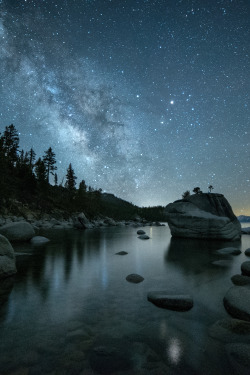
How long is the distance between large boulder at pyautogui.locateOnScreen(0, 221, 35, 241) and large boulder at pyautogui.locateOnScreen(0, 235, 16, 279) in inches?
355

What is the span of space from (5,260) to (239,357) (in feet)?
21.3

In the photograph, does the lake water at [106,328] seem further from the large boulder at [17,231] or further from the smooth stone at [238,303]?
the large boulder at [17,231]

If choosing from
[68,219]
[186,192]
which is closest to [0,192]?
[68,219]

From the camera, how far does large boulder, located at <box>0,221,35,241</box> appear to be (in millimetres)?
14355

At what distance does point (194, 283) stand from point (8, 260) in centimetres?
588

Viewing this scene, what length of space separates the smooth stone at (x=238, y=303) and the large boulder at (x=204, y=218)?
47.9ft

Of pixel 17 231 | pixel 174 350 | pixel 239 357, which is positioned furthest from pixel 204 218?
pixel 174 350

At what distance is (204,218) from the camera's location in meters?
18.0

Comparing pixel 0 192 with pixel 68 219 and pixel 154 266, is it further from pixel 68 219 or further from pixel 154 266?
pixel 154 266

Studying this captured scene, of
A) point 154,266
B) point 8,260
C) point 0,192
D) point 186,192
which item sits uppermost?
point 186,192

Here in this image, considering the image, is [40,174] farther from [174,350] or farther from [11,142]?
[174,350]

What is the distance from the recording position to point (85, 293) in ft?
16.5

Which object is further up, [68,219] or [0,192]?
[0,192]

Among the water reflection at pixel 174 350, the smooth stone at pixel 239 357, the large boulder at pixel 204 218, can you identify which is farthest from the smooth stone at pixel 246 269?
the large boulder at pixel 204 218
